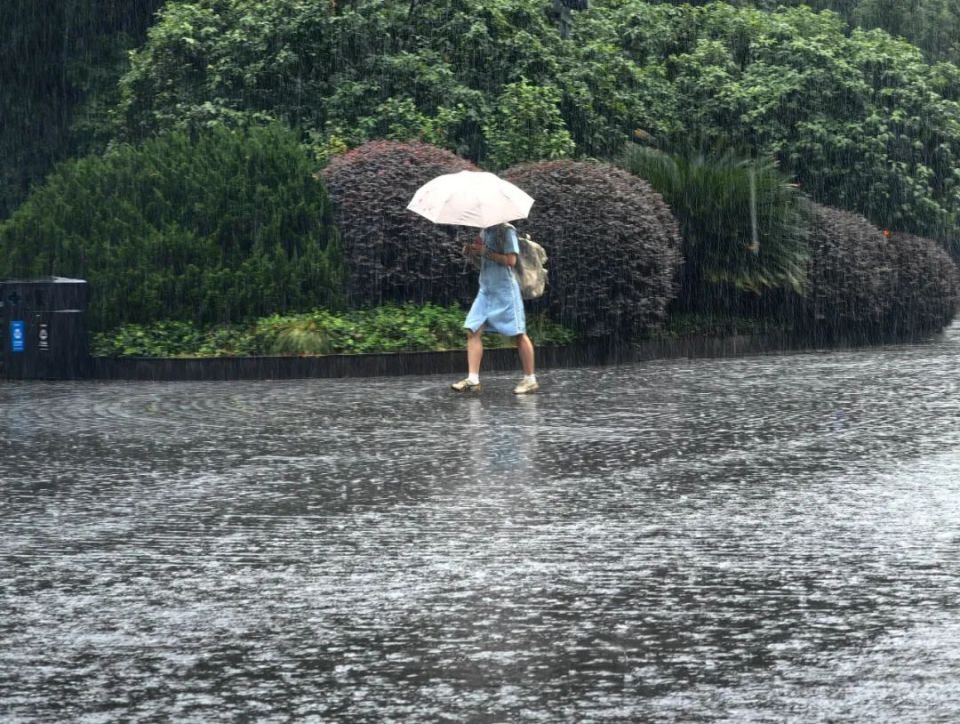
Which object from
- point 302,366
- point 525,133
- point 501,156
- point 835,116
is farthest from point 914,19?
point 302,366

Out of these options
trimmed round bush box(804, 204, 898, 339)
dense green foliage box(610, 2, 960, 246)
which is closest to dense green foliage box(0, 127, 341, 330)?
trimmed round bush box(804, 204, 898, 339)

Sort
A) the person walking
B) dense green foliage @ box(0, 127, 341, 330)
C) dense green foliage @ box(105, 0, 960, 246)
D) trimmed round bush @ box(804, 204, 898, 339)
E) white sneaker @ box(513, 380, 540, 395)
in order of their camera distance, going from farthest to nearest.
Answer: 1. dense green foliage @ box(105, 0, 960, 246)
2. trimmed round bush @ box(804, 204, 898, 339)
3. dense green foliage @ box(0, 127, 341, 330)
4. the person walking
5. white sneaker @ box(513, 380, 540, 395)

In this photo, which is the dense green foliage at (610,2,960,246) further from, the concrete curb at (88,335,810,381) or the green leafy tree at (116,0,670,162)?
the concrete curb at (88,335,810,381)

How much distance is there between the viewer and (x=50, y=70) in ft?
116

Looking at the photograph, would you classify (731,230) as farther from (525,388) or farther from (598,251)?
(525,388)

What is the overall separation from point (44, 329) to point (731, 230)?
9.08 metres

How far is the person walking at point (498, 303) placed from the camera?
633 inches

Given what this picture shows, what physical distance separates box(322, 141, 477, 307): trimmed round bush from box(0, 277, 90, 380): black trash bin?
3305 mm

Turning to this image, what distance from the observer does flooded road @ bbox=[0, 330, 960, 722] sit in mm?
5711

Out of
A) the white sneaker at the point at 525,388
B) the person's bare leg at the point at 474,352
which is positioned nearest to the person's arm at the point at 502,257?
the person's bare leg at the point at 474,352

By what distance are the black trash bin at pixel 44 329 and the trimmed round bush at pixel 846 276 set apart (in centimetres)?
1029

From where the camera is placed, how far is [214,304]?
786 inches

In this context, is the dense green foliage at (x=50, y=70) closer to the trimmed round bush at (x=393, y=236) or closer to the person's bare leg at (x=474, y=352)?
the trimmed round bush at (x=393, y=236)

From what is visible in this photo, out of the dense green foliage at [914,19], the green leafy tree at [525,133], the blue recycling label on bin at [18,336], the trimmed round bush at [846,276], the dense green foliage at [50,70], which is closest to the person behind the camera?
the blue recycling label on bin at [18,336]
